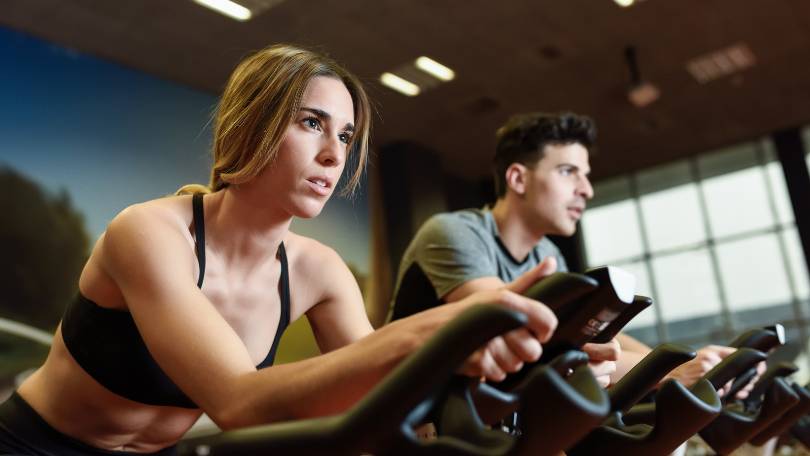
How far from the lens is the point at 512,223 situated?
7.78ft

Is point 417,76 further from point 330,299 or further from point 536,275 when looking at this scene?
point 536,275

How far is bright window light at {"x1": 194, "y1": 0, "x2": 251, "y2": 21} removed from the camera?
5.24 meters

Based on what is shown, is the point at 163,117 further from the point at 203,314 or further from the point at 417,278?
the point at 203,314

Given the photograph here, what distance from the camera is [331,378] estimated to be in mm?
710

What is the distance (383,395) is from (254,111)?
26.8 inches

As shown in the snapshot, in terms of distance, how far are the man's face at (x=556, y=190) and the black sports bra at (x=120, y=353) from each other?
1.43 m

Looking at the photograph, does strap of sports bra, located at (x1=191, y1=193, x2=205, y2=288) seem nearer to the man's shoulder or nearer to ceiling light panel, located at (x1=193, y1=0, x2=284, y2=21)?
the man's shoulder

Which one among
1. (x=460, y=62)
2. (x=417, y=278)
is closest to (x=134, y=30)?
(x=460, y=62)

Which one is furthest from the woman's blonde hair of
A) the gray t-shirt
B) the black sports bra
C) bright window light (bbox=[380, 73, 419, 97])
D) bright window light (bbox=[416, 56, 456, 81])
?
bright window light (bbox=[380, 73, 419, 97])

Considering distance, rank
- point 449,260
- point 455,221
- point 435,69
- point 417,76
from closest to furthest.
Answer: point 449,260 → point 455,221 → point 435,69 → point 417,76

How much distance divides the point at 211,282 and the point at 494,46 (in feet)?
17.4

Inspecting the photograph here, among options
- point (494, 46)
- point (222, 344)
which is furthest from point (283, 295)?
point (494, 46)

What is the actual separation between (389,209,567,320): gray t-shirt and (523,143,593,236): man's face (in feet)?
0.44

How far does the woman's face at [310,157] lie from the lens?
3.61ft
